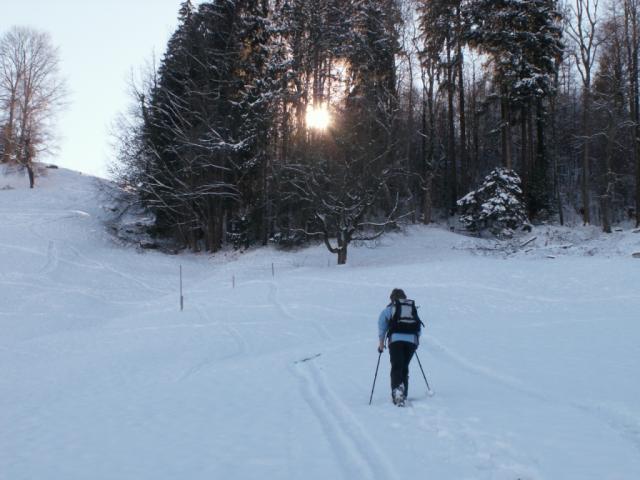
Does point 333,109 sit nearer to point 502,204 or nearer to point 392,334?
point 502,204

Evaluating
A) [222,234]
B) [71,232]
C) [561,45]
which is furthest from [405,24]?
[71,232]

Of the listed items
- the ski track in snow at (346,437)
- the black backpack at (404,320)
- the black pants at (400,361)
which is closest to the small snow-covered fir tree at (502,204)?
the ski track in snow at (346,437)

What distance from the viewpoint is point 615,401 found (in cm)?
725

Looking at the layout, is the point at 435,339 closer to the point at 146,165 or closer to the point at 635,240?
the point at 635,240

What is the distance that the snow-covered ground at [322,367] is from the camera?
19.4ft

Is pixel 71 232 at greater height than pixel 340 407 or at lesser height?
greater

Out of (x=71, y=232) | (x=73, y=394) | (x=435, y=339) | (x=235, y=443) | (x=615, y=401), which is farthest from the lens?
(x=71, y=232)

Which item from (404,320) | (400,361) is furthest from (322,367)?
(404,320)

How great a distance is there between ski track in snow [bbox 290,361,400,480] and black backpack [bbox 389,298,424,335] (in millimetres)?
1476

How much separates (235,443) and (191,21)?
33.9 metres

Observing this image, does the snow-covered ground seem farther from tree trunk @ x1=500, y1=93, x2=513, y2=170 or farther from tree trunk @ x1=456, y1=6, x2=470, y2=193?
tree trunk @ x1=456, y1=6, x2=470, y2=193

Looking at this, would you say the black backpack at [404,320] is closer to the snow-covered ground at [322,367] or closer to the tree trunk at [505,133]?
the snow-covered ground at [322,367]

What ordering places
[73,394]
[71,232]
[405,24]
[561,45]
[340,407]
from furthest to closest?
[405,24] → [71,232] → [561,45] → [73,394] → [340,407]

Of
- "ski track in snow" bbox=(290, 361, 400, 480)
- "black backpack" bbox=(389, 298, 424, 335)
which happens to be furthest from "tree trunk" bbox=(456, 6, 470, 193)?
"ski track in snow" bbox=(290, 361, 400, 480)
